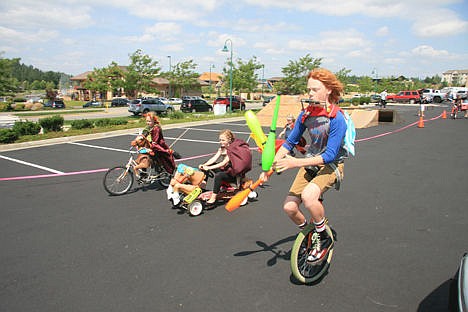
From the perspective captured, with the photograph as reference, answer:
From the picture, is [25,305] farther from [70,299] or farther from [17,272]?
[17,272]

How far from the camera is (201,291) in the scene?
3.43 meters

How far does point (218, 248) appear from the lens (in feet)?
14.5

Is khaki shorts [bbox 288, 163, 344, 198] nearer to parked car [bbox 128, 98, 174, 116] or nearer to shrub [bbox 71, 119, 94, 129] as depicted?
shrub [bbox 71, 119, 94, 129]

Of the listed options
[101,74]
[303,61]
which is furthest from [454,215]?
[101,74]

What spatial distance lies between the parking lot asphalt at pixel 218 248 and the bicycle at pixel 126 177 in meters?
0.24

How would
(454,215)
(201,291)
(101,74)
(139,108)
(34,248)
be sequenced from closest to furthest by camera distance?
1. (201,291)
2. (34,248)
3. (454,215)
4. (139,108)
5. (101,74)

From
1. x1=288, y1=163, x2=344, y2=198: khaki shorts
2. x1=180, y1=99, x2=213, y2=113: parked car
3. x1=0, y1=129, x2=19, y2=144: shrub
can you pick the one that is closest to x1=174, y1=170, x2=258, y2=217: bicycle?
x1=288, y1=163, x2=344, y2=198: khaki shorts

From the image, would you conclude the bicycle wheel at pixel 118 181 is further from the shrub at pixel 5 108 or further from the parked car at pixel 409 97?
the parked car at pixel 409 97

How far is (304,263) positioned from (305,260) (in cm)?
5

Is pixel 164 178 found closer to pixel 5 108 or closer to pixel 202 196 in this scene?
pixel 202 196

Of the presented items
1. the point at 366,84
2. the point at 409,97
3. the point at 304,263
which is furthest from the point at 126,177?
the point at 366,84

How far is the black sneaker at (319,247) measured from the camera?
3504mm

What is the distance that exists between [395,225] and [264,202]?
2219 mm

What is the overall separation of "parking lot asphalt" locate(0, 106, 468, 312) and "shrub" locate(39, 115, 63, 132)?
7.74 m
